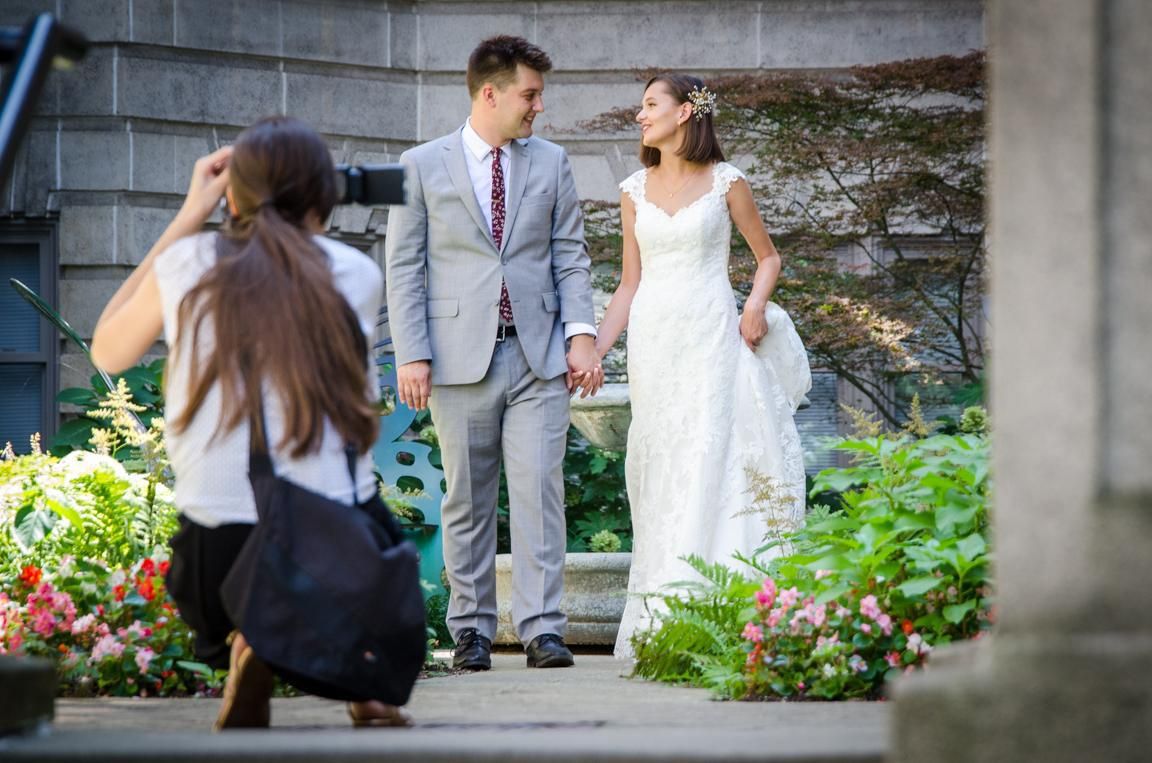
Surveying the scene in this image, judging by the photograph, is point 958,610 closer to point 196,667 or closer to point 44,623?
point 196,667

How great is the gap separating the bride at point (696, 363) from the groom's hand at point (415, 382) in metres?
0.82

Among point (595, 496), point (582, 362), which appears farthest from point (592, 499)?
point (582, 362)

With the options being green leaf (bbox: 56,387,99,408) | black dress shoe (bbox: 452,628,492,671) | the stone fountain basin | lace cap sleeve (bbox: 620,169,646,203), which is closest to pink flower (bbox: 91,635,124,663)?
black dress shoe (bbox: 452,628,492,671)

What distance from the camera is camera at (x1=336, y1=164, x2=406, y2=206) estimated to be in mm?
3588

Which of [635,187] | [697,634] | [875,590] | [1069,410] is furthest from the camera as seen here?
[635,187]

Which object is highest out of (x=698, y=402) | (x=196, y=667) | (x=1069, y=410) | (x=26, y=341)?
(x=26, y=341)

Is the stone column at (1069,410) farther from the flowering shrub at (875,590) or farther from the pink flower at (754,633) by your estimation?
the pink flower at (754,633)

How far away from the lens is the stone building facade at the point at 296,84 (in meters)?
10.9

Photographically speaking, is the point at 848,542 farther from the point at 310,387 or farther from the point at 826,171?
the point at 826,171

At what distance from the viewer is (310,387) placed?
319 cm

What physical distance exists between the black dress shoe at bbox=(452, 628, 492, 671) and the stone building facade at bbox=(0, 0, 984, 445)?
5991mm

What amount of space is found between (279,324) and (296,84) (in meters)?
8.48

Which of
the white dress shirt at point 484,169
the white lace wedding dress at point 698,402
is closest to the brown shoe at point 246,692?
the white dress shirt at point 484,169

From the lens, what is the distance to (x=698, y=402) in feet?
21.0
